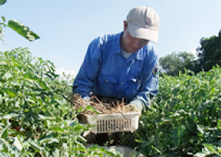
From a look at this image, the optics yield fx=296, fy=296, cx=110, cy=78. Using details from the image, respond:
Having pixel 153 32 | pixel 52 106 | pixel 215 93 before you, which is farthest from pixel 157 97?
pixel 52 106

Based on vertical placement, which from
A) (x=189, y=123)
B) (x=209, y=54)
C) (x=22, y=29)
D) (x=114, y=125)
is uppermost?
(x=22, y=29)

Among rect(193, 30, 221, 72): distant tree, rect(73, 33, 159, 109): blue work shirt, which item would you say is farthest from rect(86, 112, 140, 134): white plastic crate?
rect(193, 30, 221, 72): distant tree

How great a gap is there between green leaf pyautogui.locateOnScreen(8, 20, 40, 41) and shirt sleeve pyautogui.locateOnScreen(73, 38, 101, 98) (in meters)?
1.44

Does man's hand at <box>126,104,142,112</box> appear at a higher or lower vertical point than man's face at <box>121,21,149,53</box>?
lower

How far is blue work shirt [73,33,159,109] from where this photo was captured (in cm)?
281

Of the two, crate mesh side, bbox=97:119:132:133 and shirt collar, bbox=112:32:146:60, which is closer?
crate mesh side, bbox=97:119:132:133

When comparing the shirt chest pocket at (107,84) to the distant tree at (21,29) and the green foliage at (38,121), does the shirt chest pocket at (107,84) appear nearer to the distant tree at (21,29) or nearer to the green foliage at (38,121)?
the green foliage at (38,121)

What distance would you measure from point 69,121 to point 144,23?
1.40 meters

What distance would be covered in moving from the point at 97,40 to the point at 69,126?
59.3 inches

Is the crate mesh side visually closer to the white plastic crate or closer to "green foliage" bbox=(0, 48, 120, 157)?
the white plastic crate

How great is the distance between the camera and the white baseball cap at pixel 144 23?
2545 millimetres

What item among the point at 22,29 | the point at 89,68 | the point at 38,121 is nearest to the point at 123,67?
the point at 89,68

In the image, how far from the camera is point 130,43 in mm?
2729

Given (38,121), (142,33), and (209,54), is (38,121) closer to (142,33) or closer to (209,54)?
(142,33)
